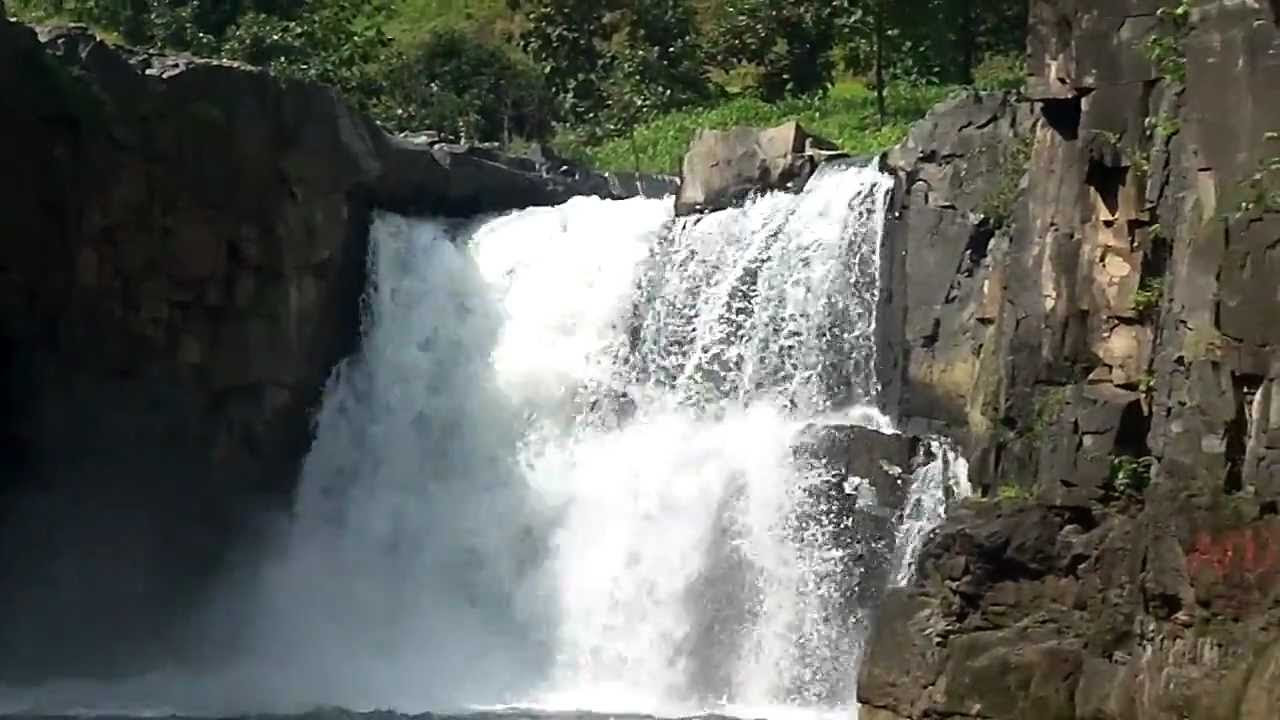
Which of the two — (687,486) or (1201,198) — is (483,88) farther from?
(1201,198)

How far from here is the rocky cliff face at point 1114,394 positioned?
21.2 metres

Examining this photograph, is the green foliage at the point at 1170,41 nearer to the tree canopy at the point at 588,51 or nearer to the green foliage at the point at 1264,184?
the green foliage at the point at 1264,184

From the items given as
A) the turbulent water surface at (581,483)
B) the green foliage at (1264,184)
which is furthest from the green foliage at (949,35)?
the green foliage at (1264,184)

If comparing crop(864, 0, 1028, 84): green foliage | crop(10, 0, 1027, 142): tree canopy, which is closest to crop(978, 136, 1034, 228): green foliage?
crop(10, 0, 1027, 142): tree canopy

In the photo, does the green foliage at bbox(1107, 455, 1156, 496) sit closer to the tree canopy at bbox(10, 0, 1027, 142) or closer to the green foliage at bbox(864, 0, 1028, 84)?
the tree canopy at bbox(10, 0, 1027, 142)

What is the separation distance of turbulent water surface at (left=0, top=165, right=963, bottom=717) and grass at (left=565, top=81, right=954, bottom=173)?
34.5 feet

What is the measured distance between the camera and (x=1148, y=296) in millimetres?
25984

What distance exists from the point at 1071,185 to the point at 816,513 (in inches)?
260

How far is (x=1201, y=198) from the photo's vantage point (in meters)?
23.1

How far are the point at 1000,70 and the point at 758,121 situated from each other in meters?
6.20

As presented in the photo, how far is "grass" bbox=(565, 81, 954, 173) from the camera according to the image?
47.7 metres

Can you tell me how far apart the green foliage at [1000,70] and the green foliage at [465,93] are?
10702 mm

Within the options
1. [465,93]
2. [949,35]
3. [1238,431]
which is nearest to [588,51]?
[465,93]

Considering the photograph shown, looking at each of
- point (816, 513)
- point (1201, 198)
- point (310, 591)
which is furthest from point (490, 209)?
point (1201, 198)
